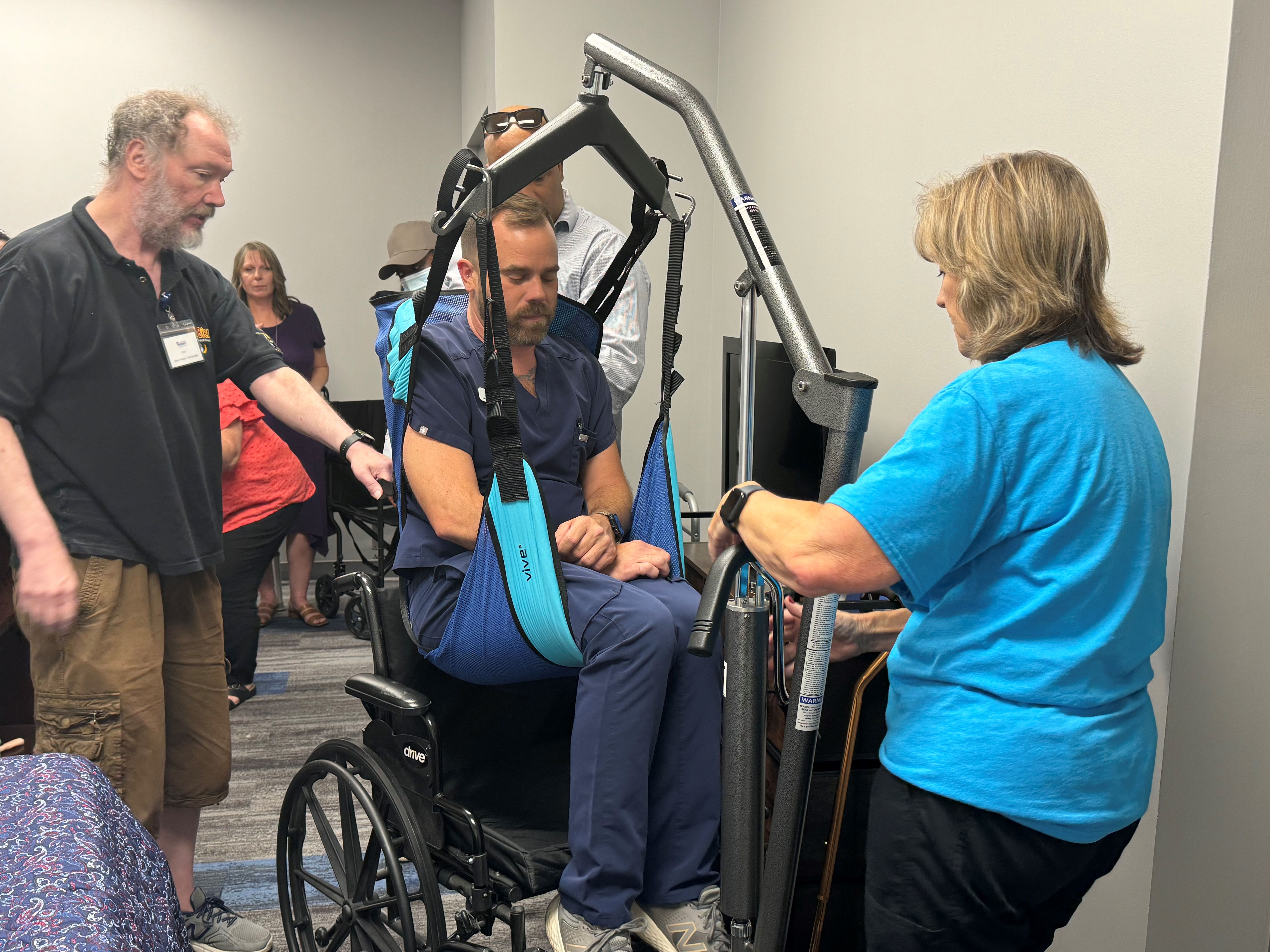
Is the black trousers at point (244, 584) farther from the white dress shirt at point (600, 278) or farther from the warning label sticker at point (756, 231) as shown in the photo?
the warning label sticker at point (756, 231)

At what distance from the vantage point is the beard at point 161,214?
5.98ft

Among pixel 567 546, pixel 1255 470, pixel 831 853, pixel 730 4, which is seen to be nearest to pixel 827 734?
pixel 831 853

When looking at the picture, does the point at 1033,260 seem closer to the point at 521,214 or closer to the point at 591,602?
the point at 591,602

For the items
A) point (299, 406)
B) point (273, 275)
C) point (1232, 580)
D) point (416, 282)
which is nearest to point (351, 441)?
point (299, 406)

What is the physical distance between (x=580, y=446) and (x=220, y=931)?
1241mm

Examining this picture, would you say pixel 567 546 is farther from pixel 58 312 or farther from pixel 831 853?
pixel 58 312

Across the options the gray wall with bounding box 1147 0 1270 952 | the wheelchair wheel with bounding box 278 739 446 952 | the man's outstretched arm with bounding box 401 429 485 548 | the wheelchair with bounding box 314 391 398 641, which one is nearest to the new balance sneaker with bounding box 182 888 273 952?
the wheelchair wheel with bounding box 278 739 446 952

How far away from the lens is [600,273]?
8.79 ft

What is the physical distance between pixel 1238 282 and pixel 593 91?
0.89 meters

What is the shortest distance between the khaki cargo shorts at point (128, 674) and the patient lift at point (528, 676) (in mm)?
315

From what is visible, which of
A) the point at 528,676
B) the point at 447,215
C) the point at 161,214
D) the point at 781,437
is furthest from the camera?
the point at 781,437

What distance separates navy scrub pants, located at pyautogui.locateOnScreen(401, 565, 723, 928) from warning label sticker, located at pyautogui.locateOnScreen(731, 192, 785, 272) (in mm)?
566

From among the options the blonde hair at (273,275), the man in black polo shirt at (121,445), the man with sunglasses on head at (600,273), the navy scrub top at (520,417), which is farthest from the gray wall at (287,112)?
the navy scrub top at (520,417)

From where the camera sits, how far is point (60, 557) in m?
1.66
